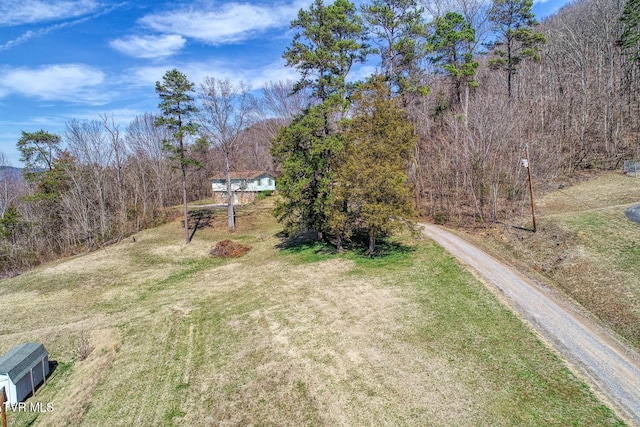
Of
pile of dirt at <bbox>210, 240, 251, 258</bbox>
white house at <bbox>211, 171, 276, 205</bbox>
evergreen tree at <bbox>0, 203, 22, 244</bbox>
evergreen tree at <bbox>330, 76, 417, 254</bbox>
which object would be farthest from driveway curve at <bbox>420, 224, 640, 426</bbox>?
white house at <bbox>211, 171, 276, 205</bbox>

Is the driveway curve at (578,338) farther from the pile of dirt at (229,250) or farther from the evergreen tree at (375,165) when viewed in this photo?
the pile of dirt at (229,250)

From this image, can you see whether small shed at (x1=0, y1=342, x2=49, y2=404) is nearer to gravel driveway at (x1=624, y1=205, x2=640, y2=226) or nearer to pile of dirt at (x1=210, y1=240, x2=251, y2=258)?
pile of dirt at (x1=210, y1=240, x2=251, y2=258)

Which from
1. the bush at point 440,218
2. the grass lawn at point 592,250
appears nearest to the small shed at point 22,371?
the grass lawn at point 592,250

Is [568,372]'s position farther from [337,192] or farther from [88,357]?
[88,357]

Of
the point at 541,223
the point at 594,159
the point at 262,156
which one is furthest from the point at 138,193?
the point at 594,159

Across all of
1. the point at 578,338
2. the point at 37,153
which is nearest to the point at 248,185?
the point at 37,153

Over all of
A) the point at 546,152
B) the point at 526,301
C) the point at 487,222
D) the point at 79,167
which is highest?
the point at 79,167

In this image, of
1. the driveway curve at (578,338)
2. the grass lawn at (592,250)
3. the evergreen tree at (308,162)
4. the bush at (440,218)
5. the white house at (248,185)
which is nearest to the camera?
the driveway curve at (578,338)

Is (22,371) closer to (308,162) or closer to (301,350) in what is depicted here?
(301,350)
